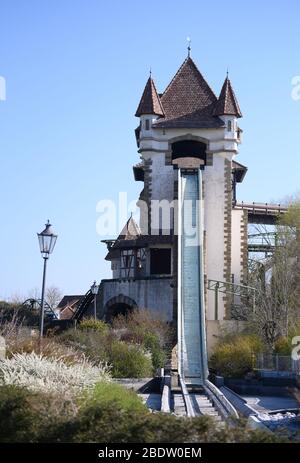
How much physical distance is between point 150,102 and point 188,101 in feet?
8.65

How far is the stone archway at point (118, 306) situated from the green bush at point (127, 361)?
15.7m

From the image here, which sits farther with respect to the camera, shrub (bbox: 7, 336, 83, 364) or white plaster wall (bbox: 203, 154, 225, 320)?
white plaster wall (bbox: 203, 154, 225, 320)

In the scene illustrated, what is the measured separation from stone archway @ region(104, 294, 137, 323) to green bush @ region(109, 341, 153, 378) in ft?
51.6

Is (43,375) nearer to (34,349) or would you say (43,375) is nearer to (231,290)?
(34,349)

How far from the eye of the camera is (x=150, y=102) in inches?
2000

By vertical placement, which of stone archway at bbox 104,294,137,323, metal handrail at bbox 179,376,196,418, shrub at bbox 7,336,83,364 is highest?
stone archway at bbox 104,294,137,323

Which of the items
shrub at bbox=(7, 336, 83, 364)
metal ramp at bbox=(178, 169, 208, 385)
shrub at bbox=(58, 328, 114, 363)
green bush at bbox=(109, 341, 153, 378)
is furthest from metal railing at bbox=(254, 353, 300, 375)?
shrub at bbox=(7, 336, 83, 364)

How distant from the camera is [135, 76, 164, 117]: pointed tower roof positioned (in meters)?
50.6

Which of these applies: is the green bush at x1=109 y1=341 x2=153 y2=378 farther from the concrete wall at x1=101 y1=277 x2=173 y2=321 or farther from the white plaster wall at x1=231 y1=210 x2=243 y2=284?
the white plaster wall at x1=231 y1=210 x2=243 y2=284

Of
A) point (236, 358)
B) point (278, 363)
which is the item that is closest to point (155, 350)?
point (236, 358)

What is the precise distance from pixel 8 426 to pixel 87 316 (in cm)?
4031
